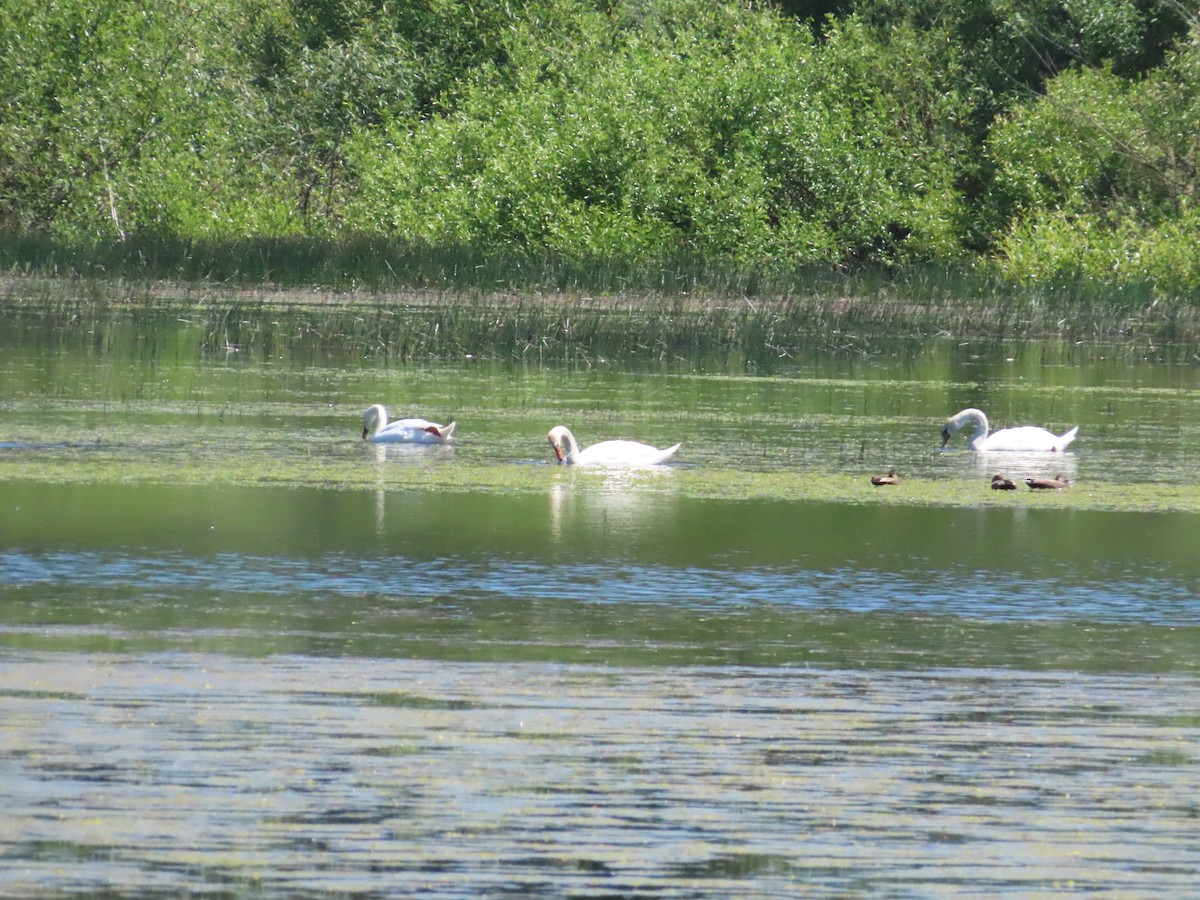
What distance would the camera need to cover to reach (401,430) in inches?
518

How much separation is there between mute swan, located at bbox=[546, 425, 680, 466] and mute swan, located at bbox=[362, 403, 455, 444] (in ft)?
3.90

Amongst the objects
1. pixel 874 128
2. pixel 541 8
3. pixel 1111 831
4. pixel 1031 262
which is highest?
pixel 541 8

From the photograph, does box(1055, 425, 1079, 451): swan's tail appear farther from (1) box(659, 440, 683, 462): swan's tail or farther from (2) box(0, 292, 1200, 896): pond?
(1) box(659, 440, 683, 462): swan's tail

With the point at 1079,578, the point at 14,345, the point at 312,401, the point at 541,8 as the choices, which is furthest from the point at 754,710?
the point at 541,8

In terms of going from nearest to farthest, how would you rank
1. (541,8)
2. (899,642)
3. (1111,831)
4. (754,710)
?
(1111,831) < (754,710) < (899,642) < (541,8)

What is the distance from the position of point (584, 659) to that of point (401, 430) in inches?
270

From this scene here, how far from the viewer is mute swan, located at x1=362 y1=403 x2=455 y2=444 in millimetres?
13141

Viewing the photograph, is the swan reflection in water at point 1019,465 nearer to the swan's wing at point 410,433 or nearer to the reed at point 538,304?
the swan's wing at point 410,433

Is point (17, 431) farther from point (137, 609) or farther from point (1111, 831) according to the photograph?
point (1111, 831)

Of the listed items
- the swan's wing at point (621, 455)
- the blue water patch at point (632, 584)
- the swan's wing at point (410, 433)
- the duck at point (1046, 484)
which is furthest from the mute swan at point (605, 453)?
the blue water patch at point (632, 584)

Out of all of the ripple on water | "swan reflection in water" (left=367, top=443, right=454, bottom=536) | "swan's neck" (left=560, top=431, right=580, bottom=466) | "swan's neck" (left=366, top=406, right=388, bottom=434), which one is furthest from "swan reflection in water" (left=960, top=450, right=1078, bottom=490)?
the ripple on water

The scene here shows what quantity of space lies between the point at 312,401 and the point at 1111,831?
11.4 metres

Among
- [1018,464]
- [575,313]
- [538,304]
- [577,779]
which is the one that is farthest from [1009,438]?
[538,304]

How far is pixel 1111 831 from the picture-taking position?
4598mm
